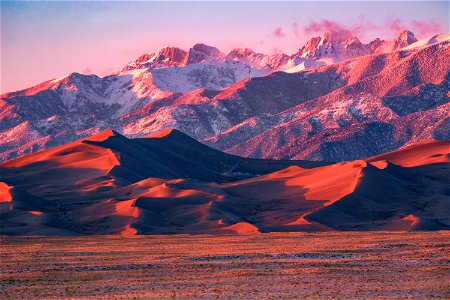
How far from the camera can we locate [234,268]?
7744cm

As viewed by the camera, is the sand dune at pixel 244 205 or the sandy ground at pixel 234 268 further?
the sand dune at pixel 244 205

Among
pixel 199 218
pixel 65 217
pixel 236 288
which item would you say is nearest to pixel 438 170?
pixel 199 218

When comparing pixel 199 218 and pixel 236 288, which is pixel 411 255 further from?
pixel 199 218

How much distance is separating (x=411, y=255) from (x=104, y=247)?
107 feet

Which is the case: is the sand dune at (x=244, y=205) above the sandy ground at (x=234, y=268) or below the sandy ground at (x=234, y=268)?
above

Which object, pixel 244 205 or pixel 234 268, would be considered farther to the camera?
→ pixel 244 205

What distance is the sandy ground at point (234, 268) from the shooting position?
62053 millimetres

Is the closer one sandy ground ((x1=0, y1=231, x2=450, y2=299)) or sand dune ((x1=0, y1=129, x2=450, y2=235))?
sandy ground ((x1=0, y1=231, x2=450, y2=299))

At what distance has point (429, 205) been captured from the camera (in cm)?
16375

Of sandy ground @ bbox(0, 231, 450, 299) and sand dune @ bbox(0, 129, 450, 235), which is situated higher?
sand dune @ bbox(0, 129, 450, 235)

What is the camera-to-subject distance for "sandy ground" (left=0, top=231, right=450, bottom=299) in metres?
62.1

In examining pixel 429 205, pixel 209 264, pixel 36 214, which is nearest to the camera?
pixel 209 264

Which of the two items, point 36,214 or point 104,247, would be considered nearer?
point 104,247

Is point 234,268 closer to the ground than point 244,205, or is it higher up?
closer to the ground
